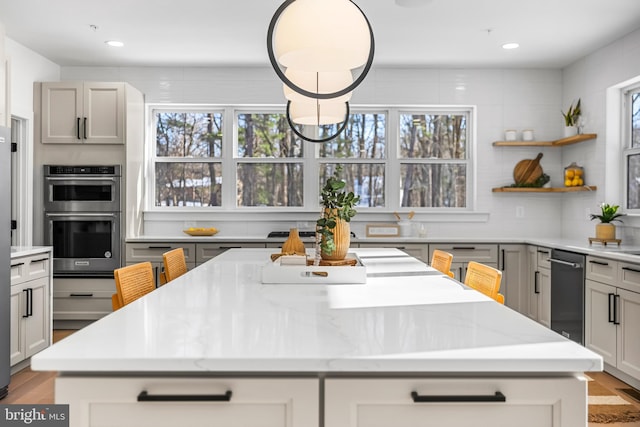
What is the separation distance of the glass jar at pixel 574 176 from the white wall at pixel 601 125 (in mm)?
65

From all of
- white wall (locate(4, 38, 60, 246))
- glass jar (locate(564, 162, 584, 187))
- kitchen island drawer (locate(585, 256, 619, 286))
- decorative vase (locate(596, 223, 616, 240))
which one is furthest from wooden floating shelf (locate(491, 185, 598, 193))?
white wall (locate(4, 38, 60, 246))

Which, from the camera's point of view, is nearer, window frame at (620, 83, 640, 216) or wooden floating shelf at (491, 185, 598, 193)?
window frame at (620, 83, 640, 216)

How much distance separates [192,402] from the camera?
1151 mm

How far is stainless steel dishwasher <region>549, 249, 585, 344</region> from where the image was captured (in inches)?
157

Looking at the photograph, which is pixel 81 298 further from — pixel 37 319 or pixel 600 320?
pixel 600 320

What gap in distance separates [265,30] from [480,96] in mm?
2489

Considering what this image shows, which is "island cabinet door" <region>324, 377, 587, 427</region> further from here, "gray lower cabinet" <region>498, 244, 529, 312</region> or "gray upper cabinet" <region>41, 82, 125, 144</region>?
"gray upper cabinet" <region>41, 82, 125, 144</region>

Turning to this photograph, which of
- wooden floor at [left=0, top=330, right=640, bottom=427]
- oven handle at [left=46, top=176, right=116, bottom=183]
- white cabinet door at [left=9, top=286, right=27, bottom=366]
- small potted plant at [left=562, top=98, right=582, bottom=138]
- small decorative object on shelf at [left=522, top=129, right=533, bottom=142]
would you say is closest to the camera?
wooden floor at [left=0, top=330, right=640, bottom=427]

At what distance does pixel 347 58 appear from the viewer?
1698 millimetres

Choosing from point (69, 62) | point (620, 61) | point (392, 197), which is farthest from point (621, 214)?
point (69, 62)

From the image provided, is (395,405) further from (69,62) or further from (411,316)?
(69,62)

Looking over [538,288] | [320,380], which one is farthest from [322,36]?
[538,288]

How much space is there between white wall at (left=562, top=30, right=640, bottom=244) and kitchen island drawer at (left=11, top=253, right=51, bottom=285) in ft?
15.4

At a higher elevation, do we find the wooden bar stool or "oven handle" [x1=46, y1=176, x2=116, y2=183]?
"oven handle" [x1=46, y1=176, x2=116, y2=183]
